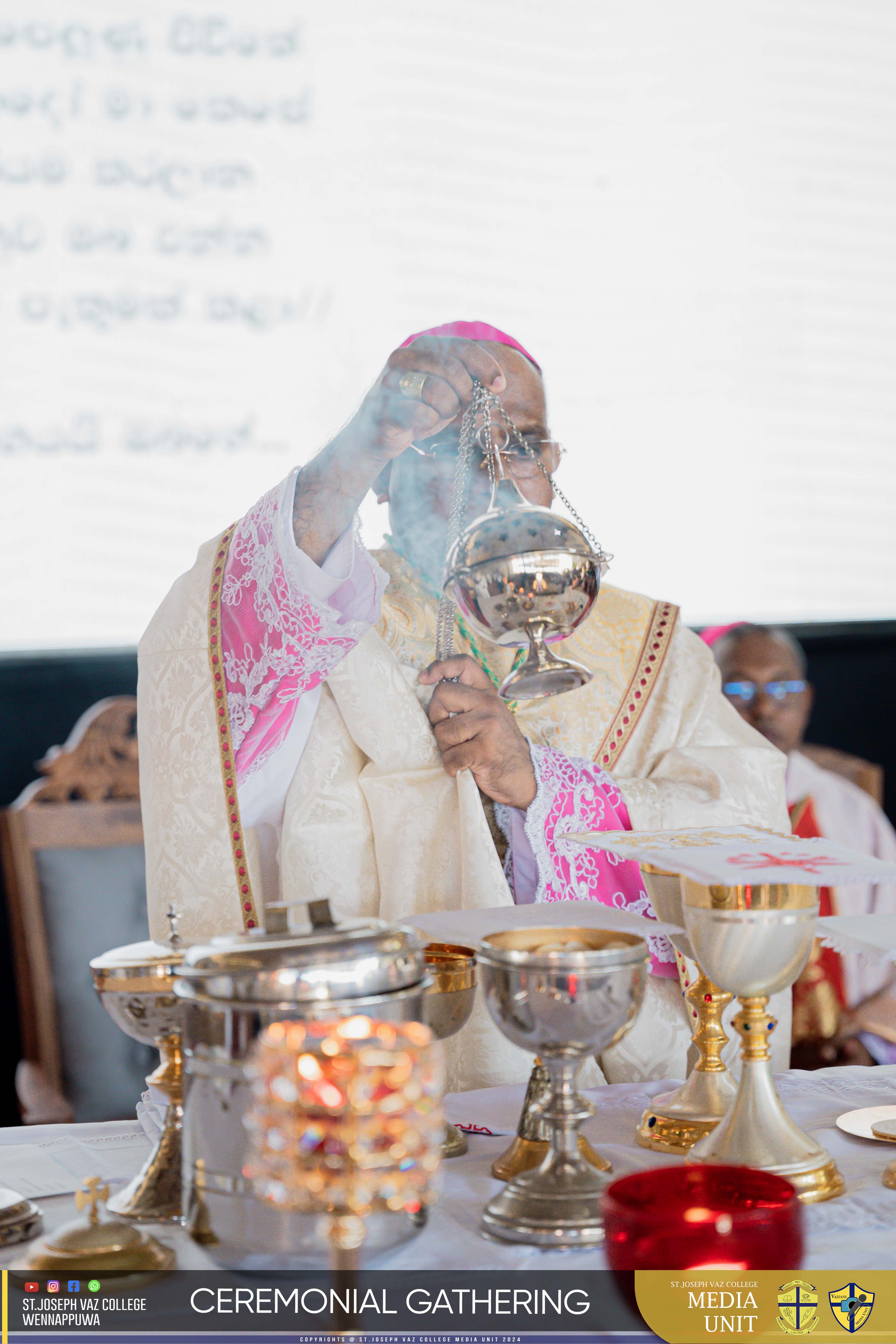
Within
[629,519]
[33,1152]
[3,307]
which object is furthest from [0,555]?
[33,1152]

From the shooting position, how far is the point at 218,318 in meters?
3.39

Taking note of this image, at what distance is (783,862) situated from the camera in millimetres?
1031

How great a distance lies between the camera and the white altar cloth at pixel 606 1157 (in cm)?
91

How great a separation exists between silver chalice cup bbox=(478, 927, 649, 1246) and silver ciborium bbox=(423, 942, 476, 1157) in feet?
0.44

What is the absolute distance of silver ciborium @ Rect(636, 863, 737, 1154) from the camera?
1151mm

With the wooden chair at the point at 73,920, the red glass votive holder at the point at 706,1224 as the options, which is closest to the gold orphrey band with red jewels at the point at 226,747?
the red glass votive holder at the point at 706,1224

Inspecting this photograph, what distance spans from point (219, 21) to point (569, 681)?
9.33 ft

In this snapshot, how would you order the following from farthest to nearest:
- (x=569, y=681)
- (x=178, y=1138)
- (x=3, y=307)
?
(x=3, y=307)
(x=569, y=681)
(x=178, y=1138)

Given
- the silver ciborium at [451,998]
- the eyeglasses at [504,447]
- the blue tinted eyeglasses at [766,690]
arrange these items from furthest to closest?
the blue tinted eyeglasses at [766,690], the eyeglasses at [504,447], the silver ciborium at [451,998]

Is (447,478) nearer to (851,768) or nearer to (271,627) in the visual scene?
(271,627)

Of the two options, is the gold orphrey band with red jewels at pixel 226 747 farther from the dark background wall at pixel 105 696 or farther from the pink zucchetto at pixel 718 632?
the pink zucchetto at pixel 718 632

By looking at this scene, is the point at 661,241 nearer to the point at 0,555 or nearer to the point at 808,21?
the point at 808,21

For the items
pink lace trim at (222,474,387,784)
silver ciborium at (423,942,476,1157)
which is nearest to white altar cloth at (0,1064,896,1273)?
silver ciborium at (423,942,476,1157)

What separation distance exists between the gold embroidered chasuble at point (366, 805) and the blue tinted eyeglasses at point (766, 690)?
59.1 inches
